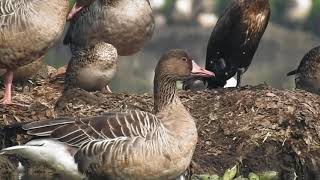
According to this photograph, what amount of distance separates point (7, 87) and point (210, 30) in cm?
1916

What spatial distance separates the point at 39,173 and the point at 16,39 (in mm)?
1537

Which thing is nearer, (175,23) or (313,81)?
(313,81)

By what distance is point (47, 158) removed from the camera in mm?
12141

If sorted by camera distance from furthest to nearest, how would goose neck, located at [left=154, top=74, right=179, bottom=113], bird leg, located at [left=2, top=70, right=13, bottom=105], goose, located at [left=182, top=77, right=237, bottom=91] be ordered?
goose, located at [left=182, top=77, right=237, bottom=91], bird leg, located at [left=2, top=70, right=13, bottom=105], goose neck, located at [left=154, top=74, right=179, bottom=113]

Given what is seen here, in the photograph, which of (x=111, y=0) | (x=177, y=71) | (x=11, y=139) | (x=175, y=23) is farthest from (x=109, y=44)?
(x=175, y=23)

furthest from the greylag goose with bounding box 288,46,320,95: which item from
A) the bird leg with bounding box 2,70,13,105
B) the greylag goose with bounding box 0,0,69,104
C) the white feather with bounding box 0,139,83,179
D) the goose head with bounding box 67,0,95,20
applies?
the white feather with bounding box 0,139,83,179

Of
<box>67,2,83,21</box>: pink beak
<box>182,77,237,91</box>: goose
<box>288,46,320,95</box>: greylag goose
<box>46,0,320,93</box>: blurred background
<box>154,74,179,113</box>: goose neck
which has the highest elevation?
<box>67,2,83,21</box>: pink beak

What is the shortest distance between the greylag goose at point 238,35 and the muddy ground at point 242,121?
0.88 metres

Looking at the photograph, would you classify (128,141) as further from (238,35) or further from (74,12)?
(238,35)

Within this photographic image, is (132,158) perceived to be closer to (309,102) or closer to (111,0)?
(309,102)

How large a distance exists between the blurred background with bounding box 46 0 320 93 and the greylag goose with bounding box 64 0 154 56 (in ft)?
44.7

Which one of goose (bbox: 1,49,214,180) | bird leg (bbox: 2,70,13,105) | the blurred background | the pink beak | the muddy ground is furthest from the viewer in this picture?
the blurred background

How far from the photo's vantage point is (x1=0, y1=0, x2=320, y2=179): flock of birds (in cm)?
1200

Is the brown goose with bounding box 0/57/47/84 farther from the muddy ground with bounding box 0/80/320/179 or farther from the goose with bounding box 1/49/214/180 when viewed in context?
the goose with bounding box 1/49/214/180
